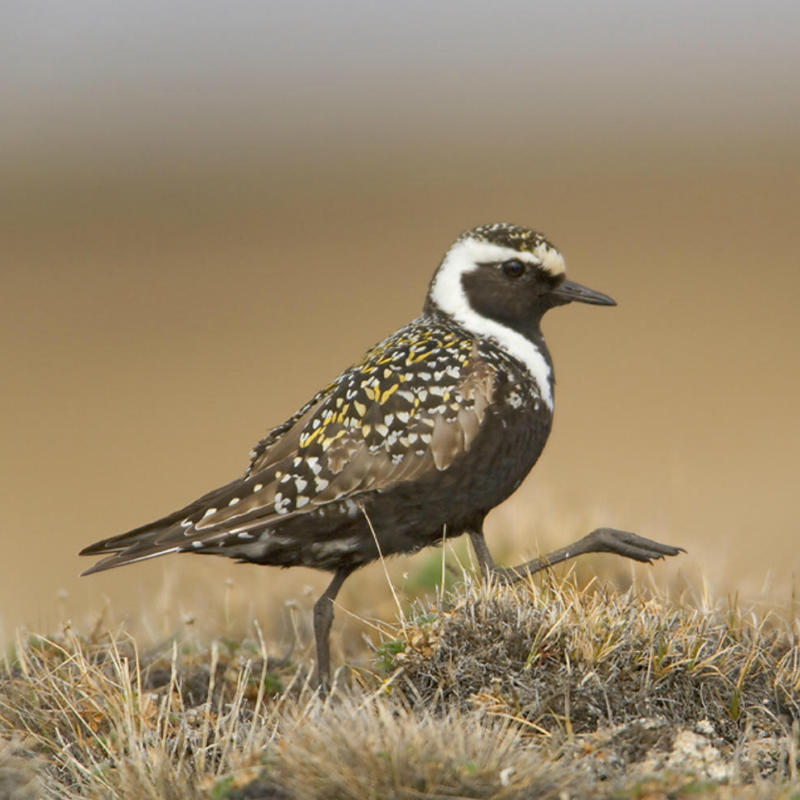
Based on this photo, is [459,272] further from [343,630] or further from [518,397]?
[343,630]

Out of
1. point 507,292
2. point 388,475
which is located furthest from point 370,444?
point 507,292

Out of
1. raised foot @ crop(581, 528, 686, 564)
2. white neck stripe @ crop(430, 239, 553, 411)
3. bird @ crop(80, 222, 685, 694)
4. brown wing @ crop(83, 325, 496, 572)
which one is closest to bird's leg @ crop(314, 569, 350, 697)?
bird @ crop(80, 222, 685, 694)

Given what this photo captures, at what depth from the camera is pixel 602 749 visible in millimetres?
4285

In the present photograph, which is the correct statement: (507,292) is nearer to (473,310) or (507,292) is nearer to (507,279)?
(507,279)

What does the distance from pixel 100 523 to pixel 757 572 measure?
28.1 ft

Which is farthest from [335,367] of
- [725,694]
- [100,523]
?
[725,694]

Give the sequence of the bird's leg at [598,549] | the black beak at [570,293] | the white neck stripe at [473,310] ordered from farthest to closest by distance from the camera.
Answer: the black beak at [570,293], the white neck stripe at [473,310], the bird's leg at [598,549]

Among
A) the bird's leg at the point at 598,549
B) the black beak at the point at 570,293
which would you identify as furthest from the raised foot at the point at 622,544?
the black beak at the point at 570,293

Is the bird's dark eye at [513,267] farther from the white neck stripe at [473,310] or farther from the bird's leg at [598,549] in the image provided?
the bird's leg at [598,549]

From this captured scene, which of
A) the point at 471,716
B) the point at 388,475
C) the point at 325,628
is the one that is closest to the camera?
the point at 471,716

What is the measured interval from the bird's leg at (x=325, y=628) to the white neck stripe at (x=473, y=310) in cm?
131

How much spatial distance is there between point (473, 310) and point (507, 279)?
0.76ft

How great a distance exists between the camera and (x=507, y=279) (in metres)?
6.26

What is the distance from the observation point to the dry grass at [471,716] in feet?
12.6
